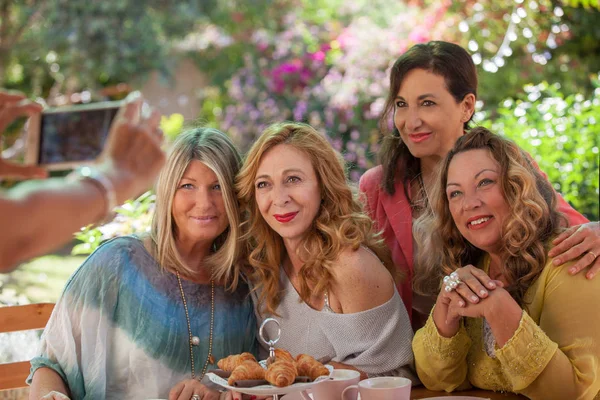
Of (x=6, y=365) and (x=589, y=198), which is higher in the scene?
(x=589, y=198)

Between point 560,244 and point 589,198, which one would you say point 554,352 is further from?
point 589,198

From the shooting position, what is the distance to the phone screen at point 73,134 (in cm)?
324

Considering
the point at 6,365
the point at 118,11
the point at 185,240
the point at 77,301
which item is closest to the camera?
the point at 77,301

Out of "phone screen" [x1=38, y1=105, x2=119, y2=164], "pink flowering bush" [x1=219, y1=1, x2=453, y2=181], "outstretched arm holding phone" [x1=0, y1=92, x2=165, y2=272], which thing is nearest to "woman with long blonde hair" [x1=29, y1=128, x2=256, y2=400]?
"phone screen" [x1=38, y1=105, x2=119, y2=164]

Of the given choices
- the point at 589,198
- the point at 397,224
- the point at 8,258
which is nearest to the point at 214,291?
the point at 397,224

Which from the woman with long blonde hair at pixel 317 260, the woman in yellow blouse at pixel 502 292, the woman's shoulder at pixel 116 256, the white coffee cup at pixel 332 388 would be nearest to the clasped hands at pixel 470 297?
the woman in yellow blouse at pixel 502 292

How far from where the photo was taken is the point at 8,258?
1.46 m

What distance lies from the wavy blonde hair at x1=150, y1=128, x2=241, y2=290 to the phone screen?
463 mm

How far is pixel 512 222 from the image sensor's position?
2684 millimetres

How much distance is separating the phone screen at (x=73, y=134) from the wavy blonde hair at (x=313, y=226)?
2.47 feet

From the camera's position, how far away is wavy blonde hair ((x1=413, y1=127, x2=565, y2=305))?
2.69 meters

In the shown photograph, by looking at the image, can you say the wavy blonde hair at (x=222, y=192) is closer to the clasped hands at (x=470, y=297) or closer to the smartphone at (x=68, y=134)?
the smartphone at (x=68, y=134)

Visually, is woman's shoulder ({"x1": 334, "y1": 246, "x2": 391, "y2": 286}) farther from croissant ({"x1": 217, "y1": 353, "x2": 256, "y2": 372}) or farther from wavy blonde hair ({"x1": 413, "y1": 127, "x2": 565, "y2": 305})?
croissant ({"x1": 217, "y1": 353, "x2": 256, "y2": 372})

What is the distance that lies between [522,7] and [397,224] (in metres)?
4.56
